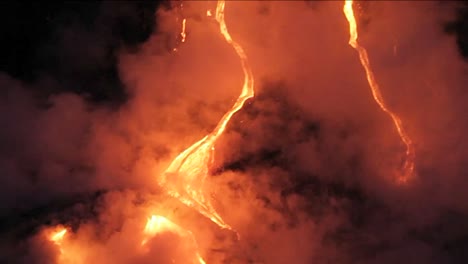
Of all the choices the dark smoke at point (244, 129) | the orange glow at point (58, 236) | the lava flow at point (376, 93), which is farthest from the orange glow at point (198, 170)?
the lava flow at point (376, 93)

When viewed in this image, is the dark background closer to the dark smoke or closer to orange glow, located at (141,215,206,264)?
the dark smoke

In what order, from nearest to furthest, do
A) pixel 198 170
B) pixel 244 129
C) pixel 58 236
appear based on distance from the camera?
pixel 58 236 < pixel 198 170 < pixel 244 129

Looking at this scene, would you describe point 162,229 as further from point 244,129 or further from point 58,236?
point 244,129

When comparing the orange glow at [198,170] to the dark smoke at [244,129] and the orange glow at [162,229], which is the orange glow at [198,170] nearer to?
the dark smoke at [244,129]

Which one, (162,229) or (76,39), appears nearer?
(162,229)

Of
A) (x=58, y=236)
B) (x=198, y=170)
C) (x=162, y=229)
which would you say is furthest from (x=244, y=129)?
(x=58, y=236)

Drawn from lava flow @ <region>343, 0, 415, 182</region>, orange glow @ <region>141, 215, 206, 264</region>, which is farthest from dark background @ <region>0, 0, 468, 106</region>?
orange glow @ <region>141, 215, 206, 264</region>
